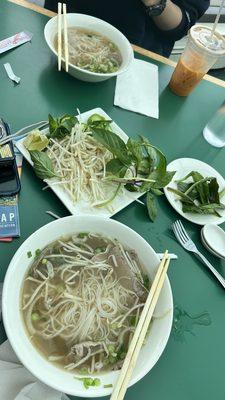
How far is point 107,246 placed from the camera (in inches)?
38.7

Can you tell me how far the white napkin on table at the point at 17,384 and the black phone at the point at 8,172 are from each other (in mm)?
465

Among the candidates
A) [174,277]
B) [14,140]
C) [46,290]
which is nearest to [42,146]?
[14,140]

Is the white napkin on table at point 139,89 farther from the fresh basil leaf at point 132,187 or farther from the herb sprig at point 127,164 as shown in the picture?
the fresh basil leaf at point 132,187

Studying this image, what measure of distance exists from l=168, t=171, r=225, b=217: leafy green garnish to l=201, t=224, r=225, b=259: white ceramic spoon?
57 mm

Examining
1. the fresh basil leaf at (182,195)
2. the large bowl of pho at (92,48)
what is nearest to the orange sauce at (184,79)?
the large bowl of pho at (92,48)

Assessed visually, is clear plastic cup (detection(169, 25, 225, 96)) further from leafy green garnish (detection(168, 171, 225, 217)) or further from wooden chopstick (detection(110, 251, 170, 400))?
wooden chopstick (detection(110, 251, 170, 400))

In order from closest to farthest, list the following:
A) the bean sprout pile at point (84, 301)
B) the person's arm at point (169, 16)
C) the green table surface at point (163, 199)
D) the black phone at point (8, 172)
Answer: the bean sprout pile at point (84, 301) → the green table surface at point (163, 199) → the black phone at point (8, 172) → the person's arm at point (169, 16)

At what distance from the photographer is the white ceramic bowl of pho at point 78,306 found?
0.77 m

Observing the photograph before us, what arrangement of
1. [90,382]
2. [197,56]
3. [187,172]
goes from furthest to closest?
[197,56]
[187,172]
[90,382]

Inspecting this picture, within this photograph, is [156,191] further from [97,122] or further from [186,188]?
[97,122]

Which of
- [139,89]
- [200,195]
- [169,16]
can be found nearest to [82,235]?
[200,195]

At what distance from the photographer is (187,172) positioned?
1.32 metres

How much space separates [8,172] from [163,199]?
54cm

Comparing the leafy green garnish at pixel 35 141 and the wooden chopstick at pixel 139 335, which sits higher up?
the leafy green garnish at pixel 35 141
